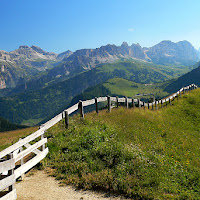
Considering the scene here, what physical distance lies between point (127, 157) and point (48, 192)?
159 inches

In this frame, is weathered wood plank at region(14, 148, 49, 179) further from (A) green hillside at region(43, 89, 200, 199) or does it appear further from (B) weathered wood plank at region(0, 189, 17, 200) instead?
(B) weathered wood plank at region(0, 189, 17, 200)

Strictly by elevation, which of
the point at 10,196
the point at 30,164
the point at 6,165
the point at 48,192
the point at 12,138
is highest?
the point at 6,165

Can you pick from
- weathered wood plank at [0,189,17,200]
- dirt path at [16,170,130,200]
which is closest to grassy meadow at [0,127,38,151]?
dirt path at [16,170,130,200]

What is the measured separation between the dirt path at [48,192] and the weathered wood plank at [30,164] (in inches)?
24.6

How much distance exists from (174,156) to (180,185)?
352 centimetres

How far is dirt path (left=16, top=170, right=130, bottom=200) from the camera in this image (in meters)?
7.05

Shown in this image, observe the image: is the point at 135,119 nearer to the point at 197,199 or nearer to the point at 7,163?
the point at 197,199

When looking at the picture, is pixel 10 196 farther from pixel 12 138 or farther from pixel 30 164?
pixel 12 138

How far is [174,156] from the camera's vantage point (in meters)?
11.2

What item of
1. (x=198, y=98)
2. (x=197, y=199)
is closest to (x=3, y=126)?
(x=198, y=98)

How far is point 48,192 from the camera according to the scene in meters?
7.42

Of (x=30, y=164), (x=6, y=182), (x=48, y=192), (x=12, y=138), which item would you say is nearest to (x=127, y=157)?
(x=48, y=192)

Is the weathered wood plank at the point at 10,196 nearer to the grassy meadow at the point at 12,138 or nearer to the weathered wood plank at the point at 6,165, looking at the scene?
the weathered wood plank at the point at 6,165

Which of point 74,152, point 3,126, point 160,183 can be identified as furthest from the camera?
point 3,126
